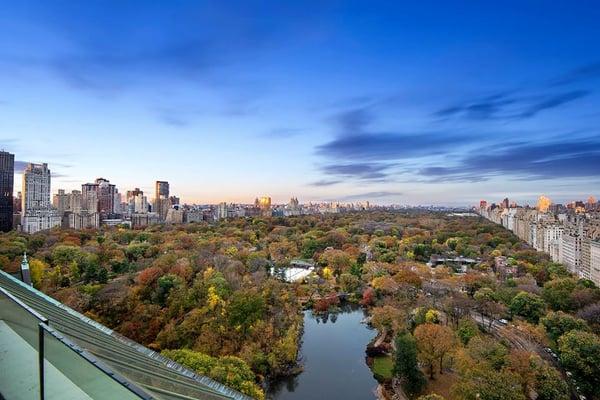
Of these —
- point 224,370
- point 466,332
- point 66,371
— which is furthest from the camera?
point 466,332

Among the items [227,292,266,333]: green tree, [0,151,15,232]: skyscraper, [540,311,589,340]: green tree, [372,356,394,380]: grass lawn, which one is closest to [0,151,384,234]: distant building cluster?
[0,151,15,232]: skyscraper

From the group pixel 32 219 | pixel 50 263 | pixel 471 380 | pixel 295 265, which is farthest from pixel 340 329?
pixel 32 219

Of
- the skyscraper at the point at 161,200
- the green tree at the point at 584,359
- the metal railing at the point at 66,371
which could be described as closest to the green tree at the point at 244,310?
the green tree at the point at 584,359

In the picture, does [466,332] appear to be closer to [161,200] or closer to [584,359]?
[584,359]

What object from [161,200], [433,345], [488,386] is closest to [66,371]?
[488,386]

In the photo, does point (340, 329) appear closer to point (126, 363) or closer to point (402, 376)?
point (402, 376)

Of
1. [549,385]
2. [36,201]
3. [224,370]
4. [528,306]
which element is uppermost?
[36,201]

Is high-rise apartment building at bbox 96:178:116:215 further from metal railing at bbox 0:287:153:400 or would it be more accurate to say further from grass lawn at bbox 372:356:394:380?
metal railing at bbox 0:287:153:400
